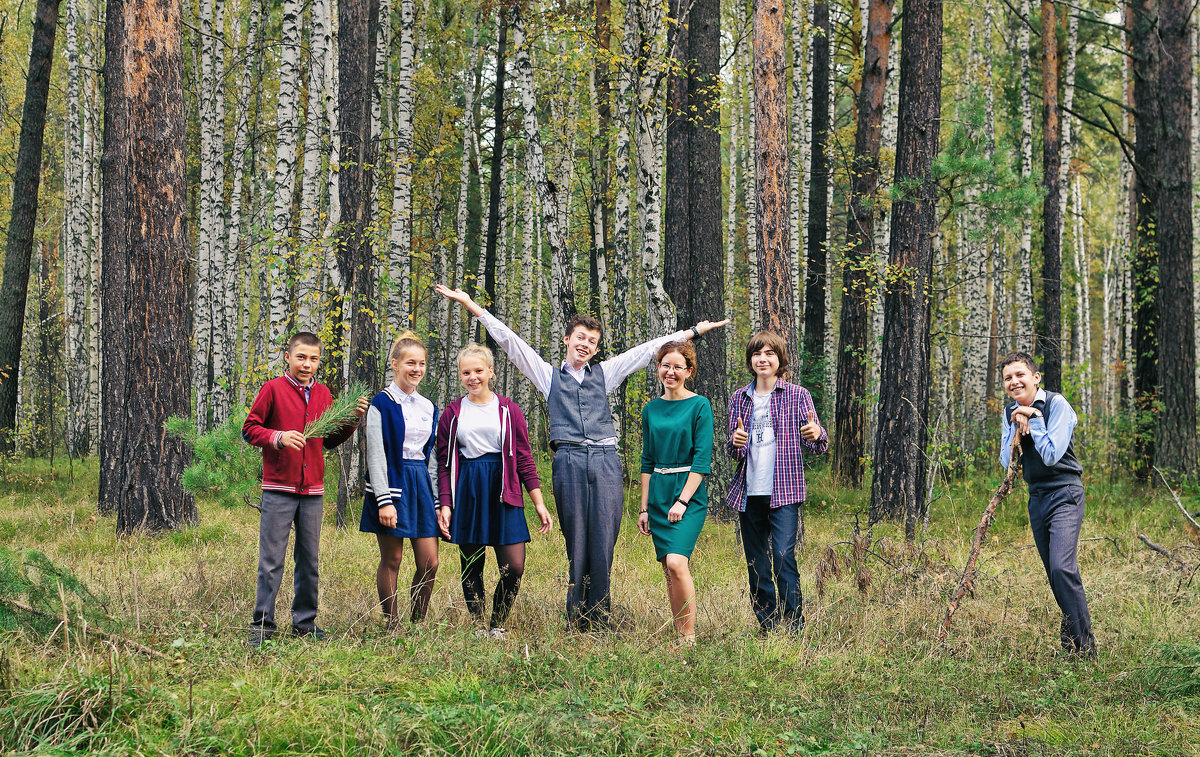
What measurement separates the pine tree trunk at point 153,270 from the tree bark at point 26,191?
471 cm

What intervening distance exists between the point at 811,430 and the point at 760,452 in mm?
334

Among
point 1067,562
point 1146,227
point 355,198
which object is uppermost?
point 1146,227

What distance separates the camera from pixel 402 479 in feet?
15.6

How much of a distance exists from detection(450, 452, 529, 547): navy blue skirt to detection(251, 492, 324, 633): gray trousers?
2.58 feet

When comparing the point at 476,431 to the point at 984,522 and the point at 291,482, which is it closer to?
the point at 291,482

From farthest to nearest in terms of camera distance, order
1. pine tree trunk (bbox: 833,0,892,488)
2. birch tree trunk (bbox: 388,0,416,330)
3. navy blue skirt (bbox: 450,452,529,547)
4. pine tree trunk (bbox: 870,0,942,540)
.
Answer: pine tree trunk (bbox: 833,0,892,488)
birch tree trunk (bbox: 388,0,416,330)
pine tree trunk (bbox: 870,0,942,540)
navy blue skirt (bbox: 450,452,529,547)

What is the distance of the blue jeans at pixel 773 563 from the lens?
4.99 metres

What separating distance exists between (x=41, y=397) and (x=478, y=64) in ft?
39.9

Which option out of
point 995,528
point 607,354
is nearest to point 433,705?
point 607,354

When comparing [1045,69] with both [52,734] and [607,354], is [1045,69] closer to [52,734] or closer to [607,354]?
[607,354]

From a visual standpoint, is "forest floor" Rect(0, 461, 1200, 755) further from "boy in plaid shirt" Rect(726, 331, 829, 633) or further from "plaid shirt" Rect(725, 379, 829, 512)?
"plaid shirt" Rect(725, 379, 829, 512)

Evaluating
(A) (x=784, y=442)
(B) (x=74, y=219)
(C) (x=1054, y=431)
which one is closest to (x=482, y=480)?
(A) (x=784, y=442)

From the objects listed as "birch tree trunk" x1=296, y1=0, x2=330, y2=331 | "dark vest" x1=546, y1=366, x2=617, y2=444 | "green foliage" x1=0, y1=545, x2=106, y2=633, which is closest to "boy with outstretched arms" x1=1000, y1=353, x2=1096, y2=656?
"dark vest" x1=546, y1=366, x2=617, y2=444

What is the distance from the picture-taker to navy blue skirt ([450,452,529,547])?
4855mm
